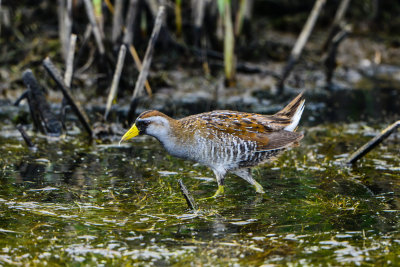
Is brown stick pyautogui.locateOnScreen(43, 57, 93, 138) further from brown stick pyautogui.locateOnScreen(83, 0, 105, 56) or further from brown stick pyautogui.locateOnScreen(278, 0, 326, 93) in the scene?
brown stick pyautogui.locateOnScreen(278, 0, 326, 93)

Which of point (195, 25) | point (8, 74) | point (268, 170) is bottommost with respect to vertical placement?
point (268, 170)

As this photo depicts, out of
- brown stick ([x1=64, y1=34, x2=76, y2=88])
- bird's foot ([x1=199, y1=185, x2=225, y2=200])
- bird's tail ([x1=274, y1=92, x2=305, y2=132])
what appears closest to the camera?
bird's foot ([x1=199, y1=185, x2=225, y2=200])

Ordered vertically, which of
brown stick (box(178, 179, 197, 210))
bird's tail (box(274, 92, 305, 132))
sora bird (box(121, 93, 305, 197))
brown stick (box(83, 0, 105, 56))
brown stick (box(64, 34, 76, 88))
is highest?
brown stick (box(83, 0, 105, 56))

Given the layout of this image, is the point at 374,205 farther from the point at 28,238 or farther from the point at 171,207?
the point at 28,238

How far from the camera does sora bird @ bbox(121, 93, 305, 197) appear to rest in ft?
17.0

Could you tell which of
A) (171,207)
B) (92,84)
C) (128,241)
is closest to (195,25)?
(92,84)

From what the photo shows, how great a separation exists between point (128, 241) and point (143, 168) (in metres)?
2.00

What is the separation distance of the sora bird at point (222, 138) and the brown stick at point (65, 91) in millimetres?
1574

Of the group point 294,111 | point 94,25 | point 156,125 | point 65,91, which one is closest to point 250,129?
point 294,111

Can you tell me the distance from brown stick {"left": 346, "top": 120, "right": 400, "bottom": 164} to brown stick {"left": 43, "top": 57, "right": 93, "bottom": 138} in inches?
117

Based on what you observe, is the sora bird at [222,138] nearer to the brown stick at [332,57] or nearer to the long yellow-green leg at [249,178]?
the long yellow-green leg at [249,178]

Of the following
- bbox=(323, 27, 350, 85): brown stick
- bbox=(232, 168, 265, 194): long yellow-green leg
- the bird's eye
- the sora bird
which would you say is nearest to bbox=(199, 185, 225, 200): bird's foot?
the sora bird

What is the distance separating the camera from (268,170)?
6.00 metres

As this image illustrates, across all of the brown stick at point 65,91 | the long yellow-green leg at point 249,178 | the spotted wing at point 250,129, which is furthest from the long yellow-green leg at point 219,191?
the brown stick at point 65,91
